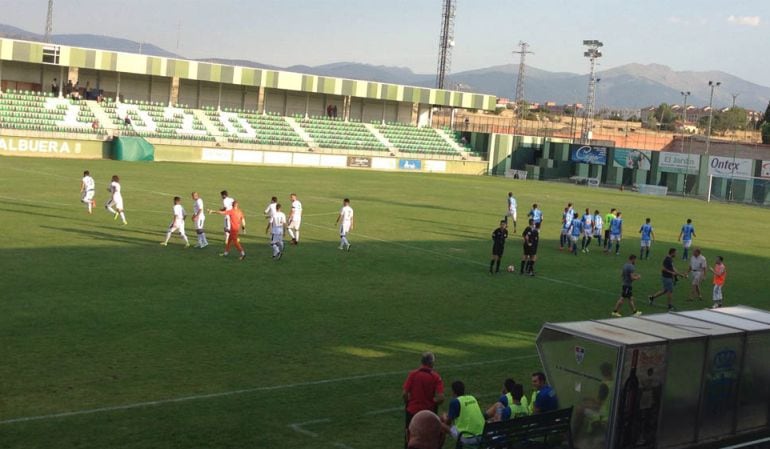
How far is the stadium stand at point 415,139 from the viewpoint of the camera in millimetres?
87500

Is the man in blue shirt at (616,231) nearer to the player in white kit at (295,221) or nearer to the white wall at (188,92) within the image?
the player in white kit at (295,221)

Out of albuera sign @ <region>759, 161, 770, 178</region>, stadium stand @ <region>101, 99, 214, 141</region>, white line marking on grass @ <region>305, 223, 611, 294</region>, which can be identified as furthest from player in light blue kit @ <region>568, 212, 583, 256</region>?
albuera sign @ <region>759, 161, 770, 178</region>

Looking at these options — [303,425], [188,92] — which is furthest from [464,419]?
[188,92]

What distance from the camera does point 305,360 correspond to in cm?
1655

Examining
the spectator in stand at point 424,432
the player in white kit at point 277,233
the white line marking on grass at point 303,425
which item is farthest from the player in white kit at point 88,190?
the spectator in stand at point 424,432

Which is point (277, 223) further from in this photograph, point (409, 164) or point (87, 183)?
point (409, 164)

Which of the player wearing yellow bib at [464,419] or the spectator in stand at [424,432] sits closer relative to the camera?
the spectator in stand at [424,432]

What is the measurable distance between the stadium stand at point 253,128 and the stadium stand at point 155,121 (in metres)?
2.00

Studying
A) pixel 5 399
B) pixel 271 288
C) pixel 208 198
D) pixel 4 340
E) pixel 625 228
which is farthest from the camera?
pixel 625 228

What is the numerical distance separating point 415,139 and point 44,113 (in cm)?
3626

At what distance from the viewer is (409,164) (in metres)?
84.7

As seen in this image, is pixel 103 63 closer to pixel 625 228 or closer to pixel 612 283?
pixel 625 228

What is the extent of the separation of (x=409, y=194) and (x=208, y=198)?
16029mm

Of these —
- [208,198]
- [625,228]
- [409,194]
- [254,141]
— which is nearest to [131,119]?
[254,141]
